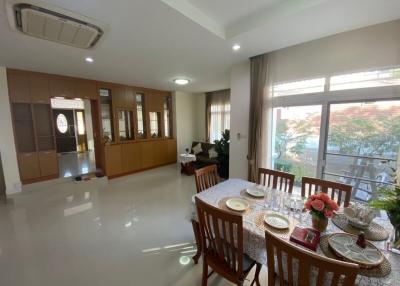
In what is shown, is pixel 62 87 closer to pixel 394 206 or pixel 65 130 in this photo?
pixel 65 130

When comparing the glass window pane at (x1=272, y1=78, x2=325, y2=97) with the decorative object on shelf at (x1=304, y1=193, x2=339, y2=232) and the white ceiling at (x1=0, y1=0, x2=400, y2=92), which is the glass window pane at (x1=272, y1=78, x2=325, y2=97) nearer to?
the white ceiling at (x1=0, y1=0, x2=400, y2=92)

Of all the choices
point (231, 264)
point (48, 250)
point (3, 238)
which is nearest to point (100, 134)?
point (3, 238)

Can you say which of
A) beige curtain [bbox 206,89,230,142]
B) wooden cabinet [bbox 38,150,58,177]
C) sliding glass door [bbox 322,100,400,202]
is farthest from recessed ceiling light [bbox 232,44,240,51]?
wooden cabinet [bbox 38,150,58,177]

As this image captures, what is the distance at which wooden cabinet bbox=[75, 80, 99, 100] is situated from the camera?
13.7ft

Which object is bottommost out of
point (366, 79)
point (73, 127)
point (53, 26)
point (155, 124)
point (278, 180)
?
point (278, 180)

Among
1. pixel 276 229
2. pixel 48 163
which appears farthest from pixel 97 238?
pixel 48 163

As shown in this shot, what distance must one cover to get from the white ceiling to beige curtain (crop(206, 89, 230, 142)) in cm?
281

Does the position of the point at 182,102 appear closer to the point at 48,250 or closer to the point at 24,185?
the point at 24,185

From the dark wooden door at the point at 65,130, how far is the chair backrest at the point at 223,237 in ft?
29.1

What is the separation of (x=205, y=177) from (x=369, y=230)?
1543 millimetres

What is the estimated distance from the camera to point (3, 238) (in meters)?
2.35

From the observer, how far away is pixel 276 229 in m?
1.32

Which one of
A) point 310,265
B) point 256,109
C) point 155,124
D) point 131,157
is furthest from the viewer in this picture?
point 155,124

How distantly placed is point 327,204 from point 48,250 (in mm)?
3031
